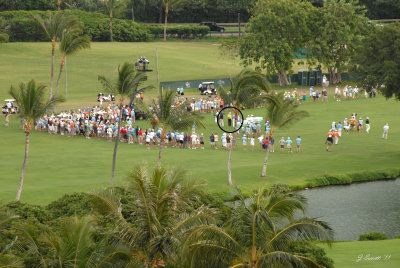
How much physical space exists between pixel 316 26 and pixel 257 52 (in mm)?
7603

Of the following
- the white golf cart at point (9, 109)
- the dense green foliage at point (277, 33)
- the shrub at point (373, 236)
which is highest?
the dense green foliage at point (277, 33)

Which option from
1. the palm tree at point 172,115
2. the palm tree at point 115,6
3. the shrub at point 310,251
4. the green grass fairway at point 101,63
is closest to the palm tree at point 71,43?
the green grass fairway at point 101,63

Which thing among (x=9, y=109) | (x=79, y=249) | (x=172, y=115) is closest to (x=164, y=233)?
(x=79, y=249)

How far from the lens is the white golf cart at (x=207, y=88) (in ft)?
266

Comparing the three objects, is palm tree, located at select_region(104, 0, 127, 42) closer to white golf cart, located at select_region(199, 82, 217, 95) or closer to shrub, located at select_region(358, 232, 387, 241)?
white golf cart, located at select_region(199, 82, 217, 95)

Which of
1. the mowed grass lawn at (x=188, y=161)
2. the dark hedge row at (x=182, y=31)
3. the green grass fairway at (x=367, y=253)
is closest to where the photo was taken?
the green grass fairway at (x=367, y=253)

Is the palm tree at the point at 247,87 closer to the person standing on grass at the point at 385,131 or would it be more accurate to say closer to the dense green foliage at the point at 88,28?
the person standing on grass at the point at 385,131

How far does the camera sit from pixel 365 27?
290 feet

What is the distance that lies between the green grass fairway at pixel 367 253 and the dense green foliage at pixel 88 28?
3244 inches

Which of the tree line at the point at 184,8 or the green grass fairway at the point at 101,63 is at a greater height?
the tree line at the point at 184,8

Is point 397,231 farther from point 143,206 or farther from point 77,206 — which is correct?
point 143,206

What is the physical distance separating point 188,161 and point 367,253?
76.9 ft

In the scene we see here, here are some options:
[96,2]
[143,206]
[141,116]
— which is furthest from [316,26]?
[143,206]

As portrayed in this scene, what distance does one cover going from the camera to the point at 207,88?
82812 millimetres
